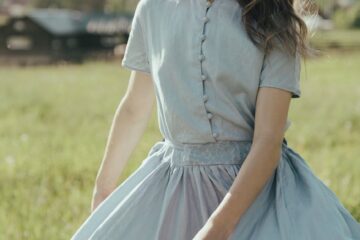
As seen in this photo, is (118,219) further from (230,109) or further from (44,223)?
(44,223)

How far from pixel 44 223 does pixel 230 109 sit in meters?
2.22

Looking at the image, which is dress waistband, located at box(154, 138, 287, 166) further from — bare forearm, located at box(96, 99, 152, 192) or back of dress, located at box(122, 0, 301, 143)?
bare forearm, located at box(96, 99, 152, 192)

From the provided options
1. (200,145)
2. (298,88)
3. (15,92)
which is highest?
(298,88)

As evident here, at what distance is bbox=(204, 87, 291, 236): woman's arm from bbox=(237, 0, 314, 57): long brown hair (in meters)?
0.10

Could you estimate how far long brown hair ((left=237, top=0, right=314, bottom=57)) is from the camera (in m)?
1.90

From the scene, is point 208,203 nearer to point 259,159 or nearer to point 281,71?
point 259,159

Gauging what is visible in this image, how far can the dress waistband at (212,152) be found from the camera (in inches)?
79.4

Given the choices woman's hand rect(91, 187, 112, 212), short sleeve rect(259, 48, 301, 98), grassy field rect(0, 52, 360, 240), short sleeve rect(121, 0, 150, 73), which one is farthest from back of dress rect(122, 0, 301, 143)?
grassy field rect(0, 52, 360, 240)

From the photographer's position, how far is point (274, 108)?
1876mm

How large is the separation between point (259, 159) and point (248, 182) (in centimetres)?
5

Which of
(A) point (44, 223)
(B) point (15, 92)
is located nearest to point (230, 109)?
(A) point (44, 223)

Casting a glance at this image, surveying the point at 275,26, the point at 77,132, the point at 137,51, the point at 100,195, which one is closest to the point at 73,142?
the point at 77,132

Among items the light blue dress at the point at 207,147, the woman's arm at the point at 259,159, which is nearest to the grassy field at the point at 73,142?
the light blue dress at the point at 207,147

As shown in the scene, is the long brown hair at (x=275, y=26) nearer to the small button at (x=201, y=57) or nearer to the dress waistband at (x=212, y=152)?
the small button at (x=201, y=57)
